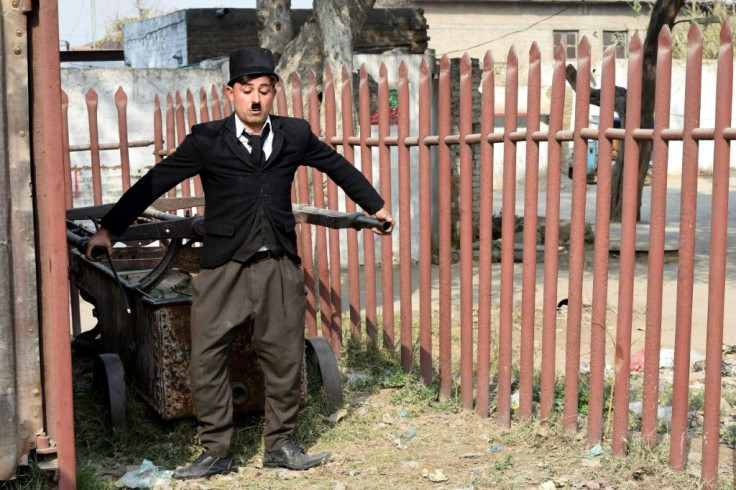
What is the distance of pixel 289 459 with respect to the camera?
4805 millimetres

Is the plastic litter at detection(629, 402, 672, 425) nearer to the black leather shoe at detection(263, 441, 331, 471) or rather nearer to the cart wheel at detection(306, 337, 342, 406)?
the cart wheel at detection(306, 337, 342, 406)

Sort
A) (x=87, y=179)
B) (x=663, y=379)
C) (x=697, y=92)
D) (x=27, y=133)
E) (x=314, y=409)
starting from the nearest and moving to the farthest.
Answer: (x=27, y=133) < (x=697, y=92) < (x=314, y=409) < (x=663, y=379) < (x=87, y=179)

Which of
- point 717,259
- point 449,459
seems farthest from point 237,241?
point 717,259

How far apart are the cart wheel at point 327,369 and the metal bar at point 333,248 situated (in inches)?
38.3

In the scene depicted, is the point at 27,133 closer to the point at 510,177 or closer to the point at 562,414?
the point at 510,177

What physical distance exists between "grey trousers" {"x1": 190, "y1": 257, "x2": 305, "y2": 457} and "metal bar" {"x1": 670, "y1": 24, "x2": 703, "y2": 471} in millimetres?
1708

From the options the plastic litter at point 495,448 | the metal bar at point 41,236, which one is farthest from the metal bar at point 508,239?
the metal bar at point 41,236

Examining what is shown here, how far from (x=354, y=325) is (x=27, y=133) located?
11.1 feet

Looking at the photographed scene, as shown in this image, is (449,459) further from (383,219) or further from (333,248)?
(333,248)

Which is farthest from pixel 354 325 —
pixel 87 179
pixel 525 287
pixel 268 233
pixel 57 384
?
pixel 87 179

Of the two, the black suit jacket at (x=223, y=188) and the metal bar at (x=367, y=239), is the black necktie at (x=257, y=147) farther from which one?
the metal bar at (x=367, y=239)

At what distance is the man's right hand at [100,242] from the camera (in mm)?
4434

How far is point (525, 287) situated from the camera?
5223 mm

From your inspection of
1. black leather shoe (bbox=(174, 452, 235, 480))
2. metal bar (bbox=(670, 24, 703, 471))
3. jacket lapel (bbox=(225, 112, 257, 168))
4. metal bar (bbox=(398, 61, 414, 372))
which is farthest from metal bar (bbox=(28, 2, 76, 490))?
metal bar (bbox=(398, 61, 414, 372))
